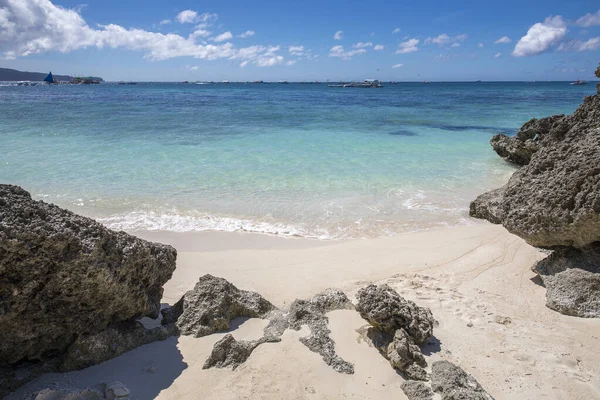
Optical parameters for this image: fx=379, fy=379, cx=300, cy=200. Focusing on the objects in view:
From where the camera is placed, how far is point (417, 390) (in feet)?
10.3

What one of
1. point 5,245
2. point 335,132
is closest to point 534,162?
point 5,245

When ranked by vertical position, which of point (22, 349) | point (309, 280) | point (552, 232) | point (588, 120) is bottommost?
point (309, 280)

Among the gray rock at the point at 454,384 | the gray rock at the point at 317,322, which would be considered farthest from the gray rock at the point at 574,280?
the gray rock at the point at 317,322

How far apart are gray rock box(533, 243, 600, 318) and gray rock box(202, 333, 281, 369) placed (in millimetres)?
3641

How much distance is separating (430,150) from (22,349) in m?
15.6

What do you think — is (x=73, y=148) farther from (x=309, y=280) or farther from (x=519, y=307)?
(x=519, y=307)

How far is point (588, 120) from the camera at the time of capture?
5793mm

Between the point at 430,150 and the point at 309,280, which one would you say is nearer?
the point at 309,280

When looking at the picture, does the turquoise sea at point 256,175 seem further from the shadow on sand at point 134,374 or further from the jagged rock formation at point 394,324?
the shadow on sand at point 134,374

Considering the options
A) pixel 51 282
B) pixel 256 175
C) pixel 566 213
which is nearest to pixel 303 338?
pixel 51 282

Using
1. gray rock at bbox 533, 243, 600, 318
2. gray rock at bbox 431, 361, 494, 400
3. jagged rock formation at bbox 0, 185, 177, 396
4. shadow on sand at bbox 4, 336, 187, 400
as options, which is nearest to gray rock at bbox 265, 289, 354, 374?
gray rock at bbox 431, 361, 494, 400

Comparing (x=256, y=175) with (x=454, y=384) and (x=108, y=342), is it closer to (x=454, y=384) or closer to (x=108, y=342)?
(x=108, y=342)

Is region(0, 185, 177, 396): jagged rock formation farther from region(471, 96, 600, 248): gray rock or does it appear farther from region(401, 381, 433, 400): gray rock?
region(471, 96, 600, 248): gray rock

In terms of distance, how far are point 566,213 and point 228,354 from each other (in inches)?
167
